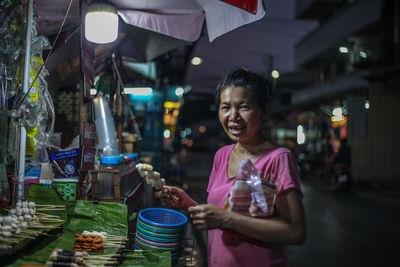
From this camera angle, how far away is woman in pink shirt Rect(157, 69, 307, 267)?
1839 millimetres

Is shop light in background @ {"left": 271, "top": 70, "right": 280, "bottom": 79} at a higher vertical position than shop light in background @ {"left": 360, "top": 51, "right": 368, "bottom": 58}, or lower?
lower

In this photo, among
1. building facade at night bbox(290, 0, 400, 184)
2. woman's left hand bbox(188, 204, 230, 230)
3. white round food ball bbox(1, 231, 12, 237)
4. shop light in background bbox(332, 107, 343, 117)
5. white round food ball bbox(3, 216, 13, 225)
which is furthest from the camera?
shop light in background bbox(332, 107, 343, 117)

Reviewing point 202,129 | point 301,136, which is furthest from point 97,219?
point 202,129

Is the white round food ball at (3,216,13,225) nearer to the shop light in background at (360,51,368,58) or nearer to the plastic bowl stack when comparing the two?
the plastic bowl stack

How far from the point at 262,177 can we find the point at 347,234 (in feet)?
23.6

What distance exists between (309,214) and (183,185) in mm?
5072

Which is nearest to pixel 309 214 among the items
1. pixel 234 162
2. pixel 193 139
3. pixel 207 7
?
pixel 207 7

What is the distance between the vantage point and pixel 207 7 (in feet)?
13.5

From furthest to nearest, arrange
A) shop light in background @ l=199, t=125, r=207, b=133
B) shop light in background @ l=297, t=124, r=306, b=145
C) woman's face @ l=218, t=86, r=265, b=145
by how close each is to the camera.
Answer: shop light in background @ l=199, t=125, r=207, b=133 < shop light in background @ l=297, t=124, r=306, b=145 < woman's face @ l=218, t=86, r=265, b=145

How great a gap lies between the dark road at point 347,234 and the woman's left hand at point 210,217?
611 mm

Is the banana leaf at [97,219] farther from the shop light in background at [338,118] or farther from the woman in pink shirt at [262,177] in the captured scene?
the shop light in background at [338,118]

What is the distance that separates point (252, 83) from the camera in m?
2.05

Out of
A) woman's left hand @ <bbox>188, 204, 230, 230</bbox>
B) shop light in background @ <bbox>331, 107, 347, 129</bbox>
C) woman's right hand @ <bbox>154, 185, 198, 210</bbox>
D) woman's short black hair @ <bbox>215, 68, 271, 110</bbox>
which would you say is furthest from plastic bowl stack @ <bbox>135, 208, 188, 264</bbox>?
shop light in background @ <bbox>331, 107, 347, 129</bbox>

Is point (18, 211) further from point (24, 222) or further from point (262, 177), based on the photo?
Result: point (262, 177)
